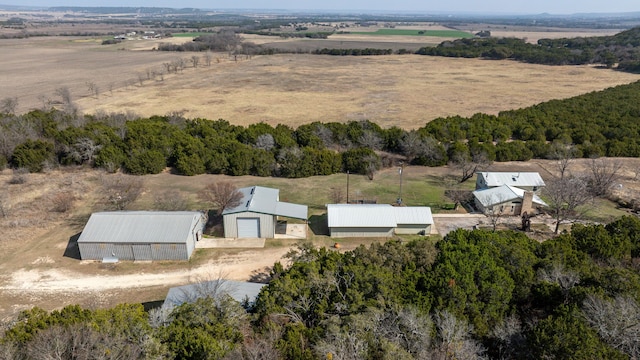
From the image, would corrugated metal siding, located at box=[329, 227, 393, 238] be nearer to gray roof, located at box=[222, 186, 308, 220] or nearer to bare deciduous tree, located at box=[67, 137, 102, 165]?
gray roof, located at box=[222, 186, 308, 220]

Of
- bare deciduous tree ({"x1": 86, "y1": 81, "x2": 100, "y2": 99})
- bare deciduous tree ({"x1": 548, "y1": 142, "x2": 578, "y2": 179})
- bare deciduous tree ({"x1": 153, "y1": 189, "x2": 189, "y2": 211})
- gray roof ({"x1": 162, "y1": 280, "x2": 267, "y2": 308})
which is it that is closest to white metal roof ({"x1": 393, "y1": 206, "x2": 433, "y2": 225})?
gray roof ({"x1": 162, "y1": 280, "x2": 267, "y2": 308})

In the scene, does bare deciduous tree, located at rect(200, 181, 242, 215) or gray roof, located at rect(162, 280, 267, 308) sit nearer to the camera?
gray roof, located at rect(162, 280, 267, 308)

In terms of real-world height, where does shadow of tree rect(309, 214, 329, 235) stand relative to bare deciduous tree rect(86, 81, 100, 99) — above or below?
below

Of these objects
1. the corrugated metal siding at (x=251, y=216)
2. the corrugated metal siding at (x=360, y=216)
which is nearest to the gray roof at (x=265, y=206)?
the corrugated metal siding at (x=251, y=216)

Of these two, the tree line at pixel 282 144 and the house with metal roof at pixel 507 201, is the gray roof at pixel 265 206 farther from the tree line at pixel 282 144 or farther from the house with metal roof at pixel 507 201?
the house with metal roof at pixel 507 201

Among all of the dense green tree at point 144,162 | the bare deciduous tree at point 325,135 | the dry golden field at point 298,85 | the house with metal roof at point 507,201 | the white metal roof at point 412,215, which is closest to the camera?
the white metal roof at point 412,215
